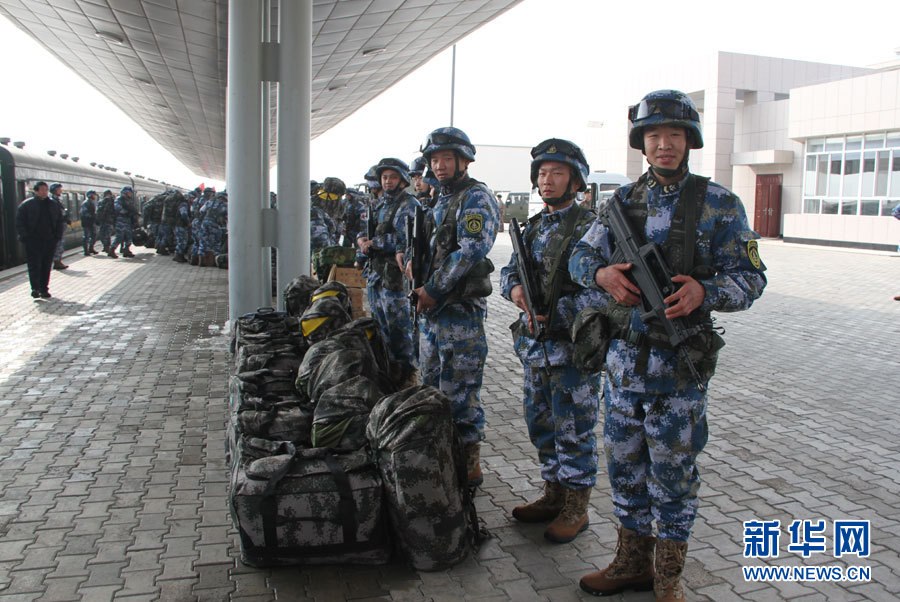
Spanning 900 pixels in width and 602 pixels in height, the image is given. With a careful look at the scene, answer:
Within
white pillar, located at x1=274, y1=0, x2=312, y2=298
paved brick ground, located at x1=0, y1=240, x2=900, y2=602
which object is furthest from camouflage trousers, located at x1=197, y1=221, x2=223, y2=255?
white pillar, located at x1=274, y1=0, x2=312, y2=298

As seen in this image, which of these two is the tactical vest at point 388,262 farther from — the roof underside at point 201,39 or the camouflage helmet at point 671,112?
the roof underside at point 201,39

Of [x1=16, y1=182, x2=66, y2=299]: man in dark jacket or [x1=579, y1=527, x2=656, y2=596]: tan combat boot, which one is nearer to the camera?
[x1=579, y1=527, x2=656, y2=596]: tan combat boot

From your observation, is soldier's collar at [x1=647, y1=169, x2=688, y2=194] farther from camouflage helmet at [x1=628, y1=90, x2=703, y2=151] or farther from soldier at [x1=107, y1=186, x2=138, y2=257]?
soldier at [x1=107, y1=186, x2=138, y2=257]

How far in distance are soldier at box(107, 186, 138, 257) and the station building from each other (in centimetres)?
2358

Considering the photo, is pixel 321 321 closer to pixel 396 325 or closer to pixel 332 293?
pixel 332 293

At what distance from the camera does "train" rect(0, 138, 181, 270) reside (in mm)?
14391

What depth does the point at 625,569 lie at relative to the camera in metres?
2.97

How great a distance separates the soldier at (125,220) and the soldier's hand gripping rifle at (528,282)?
1800 centimetres

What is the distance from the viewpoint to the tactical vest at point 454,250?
4.03 meters

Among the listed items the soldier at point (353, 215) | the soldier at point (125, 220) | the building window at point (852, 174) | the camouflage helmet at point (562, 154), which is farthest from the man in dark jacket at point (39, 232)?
the building window at point (852, 174)

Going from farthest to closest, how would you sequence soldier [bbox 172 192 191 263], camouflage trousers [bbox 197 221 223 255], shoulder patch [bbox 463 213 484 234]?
soldier [bbox 172 192 191 263] → camouflage trousers [bbox 197 221 223 255] → shoulder patch [bbox 463 213 484 234]

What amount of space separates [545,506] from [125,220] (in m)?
19.2

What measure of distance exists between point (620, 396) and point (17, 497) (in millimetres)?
3437

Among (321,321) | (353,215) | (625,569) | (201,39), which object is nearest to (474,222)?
(321,321)
